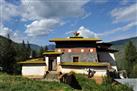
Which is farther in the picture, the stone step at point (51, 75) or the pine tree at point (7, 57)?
the pine tree at point (7, 57)

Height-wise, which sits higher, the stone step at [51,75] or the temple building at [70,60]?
the temple building at [70,60]

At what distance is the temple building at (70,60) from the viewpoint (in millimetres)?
40031

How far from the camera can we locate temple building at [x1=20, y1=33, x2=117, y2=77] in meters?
40.0

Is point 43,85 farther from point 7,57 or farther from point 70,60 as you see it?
point 7,57

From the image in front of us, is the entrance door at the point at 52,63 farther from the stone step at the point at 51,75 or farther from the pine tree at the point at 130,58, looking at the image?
the pine tree at the point at 130,58

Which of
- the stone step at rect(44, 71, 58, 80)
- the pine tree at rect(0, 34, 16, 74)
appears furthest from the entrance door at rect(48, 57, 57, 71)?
the pine tree at rect(0, 34, 16, 74)

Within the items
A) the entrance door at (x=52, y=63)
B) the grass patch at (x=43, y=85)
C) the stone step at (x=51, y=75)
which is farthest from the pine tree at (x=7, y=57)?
the grass patch at (x=43, y=85)

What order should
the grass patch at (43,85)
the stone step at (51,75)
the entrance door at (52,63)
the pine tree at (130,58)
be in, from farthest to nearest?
the pine tree at (130,58) → the entrance door at (52,63) → the stone step at (51,75) → the grass patch at (43,85)

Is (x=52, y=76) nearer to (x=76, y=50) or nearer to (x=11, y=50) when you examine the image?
(x=76, y=50)

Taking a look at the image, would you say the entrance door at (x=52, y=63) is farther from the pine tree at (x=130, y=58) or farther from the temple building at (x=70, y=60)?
the pine tree at (x=130, y=58)

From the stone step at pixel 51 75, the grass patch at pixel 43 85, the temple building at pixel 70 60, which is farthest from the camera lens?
the temple building at pixel 70 60

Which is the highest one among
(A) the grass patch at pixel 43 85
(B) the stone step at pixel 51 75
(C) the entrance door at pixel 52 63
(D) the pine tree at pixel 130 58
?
(D) the pine tree at pixel 130 58

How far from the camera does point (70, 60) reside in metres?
44.2

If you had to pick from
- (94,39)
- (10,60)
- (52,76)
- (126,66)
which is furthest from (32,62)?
(126,66)
